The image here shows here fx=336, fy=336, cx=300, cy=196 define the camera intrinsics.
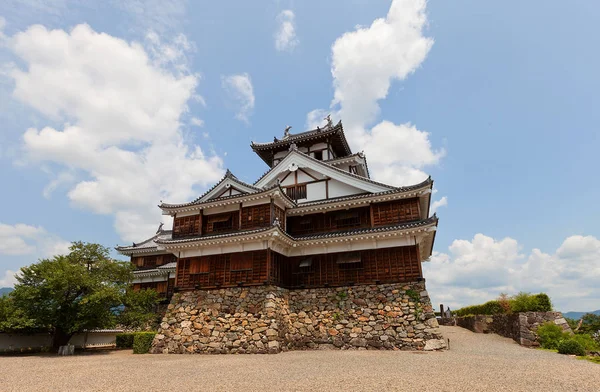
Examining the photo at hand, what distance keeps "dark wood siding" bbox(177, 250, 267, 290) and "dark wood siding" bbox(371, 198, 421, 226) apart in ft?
24.2

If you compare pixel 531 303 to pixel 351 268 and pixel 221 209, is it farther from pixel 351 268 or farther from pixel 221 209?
pixel 221 209

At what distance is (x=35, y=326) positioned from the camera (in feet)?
66.3

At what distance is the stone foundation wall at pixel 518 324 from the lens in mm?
18844

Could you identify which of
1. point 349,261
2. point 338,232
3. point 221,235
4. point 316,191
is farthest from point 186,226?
point 349,261

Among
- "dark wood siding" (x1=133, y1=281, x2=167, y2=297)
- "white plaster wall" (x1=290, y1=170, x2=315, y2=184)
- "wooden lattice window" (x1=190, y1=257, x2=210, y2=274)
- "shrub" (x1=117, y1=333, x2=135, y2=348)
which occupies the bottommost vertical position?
"shrub" (x1=117, y1=333, x2=135, y2=348)

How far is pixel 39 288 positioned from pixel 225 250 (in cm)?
1117

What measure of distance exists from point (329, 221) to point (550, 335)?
44.0 ft

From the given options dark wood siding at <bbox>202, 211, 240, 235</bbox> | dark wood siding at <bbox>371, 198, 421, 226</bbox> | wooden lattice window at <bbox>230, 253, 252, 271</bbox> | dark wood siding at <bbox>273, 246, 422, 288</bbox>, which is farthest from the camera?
dark wood siding at <bbox>202, 211, 240, 235</bbox>

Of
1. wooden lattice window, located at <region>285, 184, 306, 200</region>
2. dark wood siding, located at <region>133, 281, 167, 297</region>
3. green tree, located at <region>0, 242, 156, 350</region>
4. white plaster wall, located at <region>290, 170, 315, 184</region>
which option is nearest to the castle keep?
wooden lattice window, located at <region>285, 184, 306, 200</region>

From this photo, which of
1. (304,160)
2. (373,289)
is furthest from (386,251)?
(304,160)

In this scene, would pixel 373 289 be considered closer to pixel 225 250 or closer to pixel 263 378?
pixel 225 250

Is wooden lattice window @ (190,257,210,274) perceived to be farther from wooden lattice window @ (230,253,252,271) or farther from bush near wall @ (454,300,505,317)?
bush near wall @ (454,300,505,317)

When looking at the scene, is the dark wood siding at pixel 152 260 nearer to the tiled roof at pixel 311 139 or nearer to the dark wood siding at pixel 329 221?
the tiled roof at pixel 311 139

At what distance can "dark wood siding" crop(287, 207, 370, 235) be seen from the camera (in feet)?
70.7
